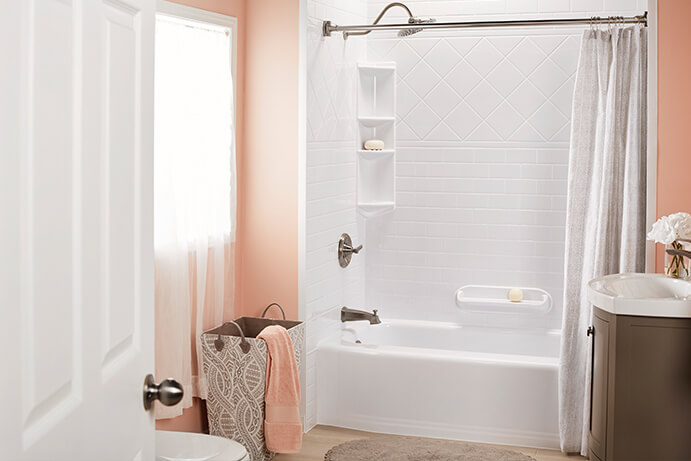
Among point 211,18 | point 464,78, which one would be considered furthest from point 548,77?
point 211,18

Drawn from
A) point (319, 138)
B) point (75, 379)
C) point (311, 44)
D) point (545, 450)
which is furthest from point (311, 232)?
point (75, 379)

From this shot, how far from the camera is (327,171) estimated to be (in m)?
4.45

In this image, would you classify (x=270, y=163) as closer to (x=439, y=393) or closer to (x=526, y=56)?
(x=439, y=393)

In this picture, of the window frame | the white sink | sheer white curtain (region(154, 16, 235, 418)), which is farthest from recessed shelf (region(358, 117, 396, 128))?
the white sink

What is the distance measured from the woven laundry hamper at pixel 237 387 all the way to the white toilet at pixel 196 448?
0.52 metres

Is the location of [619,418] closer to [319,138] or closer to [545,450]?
[545,450]

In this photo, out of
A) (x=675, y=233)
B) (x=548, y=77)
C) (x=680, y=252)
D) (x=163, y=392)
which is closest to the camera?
(x=163, y=392)

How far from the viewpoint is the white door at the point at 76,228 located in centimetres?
102

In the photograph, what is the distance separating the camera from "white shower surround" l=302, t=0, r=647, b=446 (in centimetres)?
467

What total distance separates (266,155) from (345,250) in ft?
2.75

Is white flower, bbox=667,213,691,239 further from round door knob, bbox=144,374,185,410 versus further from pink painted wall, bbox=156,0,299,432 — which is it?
round door knob, bbox=144,374,185,410

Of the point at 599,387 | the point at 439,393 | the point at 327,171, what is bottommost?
the point at 439,393

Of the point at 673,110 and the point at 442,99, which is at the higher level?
the point at 442,99

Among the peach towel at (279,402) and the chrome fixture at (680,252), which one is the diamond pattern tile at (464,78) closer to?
the chrome fixture at (680,252)
